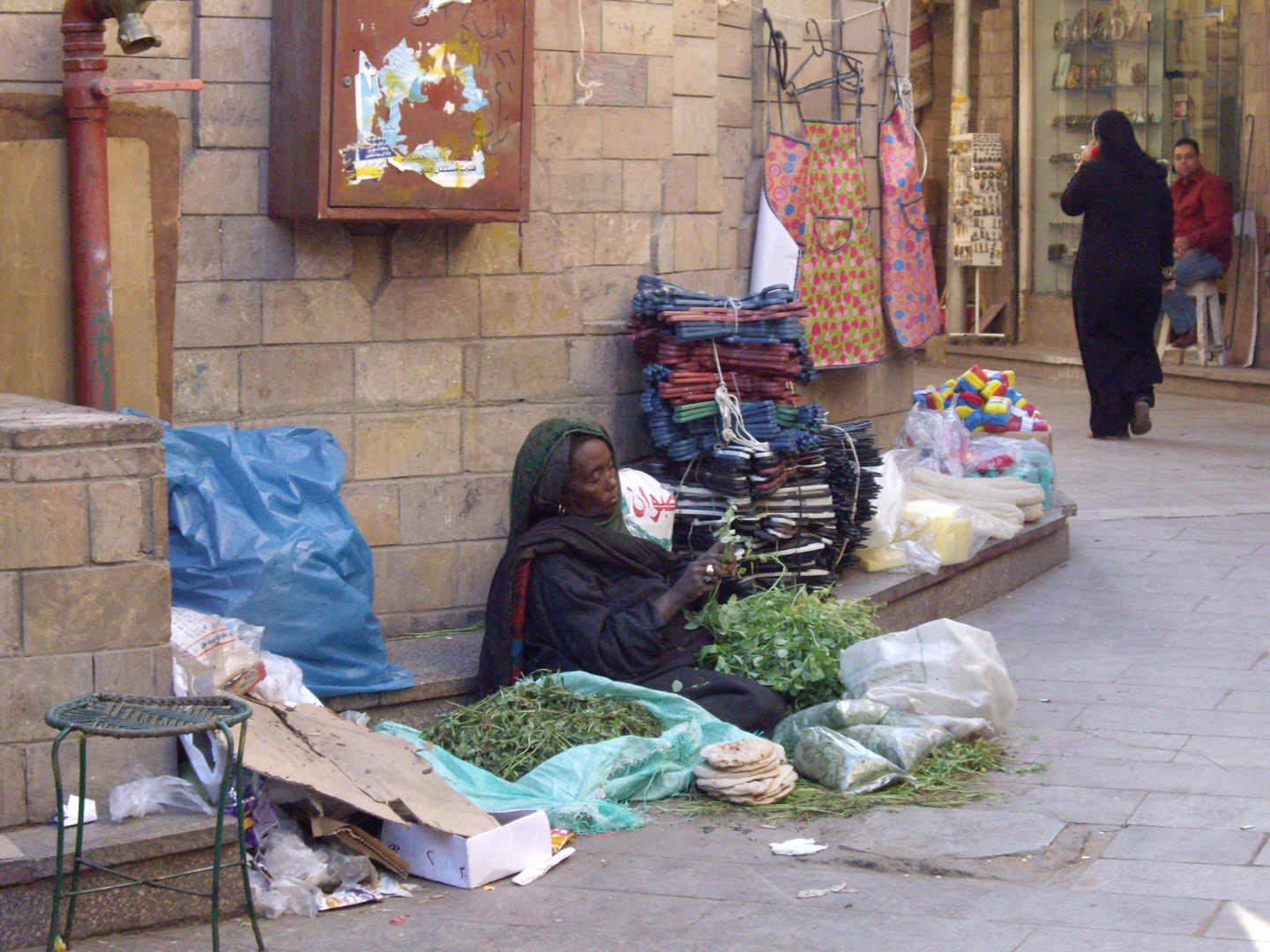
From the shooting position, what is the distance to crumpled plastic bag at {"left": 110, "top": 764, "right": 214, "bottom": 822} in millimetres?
3836

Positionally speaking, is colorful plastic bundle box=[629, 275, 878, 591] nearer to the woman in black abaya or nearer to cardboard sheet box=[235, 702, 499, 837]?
cardboard sheet box=[235, 702, 499, 837]

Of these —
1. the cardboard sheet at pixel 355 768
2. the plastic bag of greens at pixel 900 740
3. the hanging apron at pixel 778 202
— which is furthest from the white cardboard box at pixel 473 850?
the hanging apron at pixel 778 202

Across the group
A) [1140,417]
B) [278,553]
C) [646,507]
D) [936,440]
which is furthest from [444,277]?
[1140,417]

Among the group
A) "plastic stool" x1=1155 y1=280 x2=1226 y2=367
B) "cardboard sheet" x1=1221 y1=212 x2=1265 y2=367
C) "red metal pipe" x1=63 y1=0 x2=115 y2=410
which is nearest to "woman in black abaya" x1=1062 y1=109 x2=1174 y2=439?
"plastic stool" x1=1155 y1=280 x2=1226 y2=367

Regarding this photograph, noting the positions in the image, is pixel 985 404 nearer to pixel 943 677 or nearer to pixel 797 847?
pixel 943 677

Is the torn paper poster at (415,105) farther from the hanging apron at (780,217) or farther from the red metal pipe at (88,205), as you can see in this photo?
the hanging apron at (780,217)

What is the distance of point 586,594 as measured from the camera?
520 cm

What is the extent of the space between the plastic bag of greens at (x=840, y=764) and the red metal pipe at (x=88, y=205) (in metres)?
2.35

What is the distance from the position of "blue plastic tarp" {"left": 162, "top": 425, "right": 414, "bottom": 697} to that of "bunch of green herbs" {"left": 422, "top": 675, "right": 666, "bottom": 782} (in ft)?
0.96

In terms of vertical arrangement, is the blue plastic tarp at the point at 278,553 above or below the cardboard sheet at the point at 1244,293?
below

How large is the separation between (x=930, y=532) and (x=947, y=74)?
13.2 metres

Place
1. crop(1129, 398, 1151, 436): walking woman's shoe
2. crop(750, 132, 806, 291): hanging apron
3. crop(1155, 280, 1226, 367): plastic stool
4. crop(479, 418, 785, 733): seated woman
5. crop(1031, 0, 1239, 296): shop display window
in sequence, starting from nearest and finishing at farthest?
crop(479, 418, 785, 733): seated woman, crop(750, 132, 806, 291): hanging apron, crop(1129, 398, 1151, 436): walking woman's shoe, crop(1155, 280, 1226, 367): plastic stool, crop(1031, 0, 1239, 296): shop display window

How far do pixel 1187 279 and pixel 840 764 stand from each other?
10935 millimetres

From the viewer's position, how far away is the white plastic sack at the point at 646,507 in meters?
5.73
